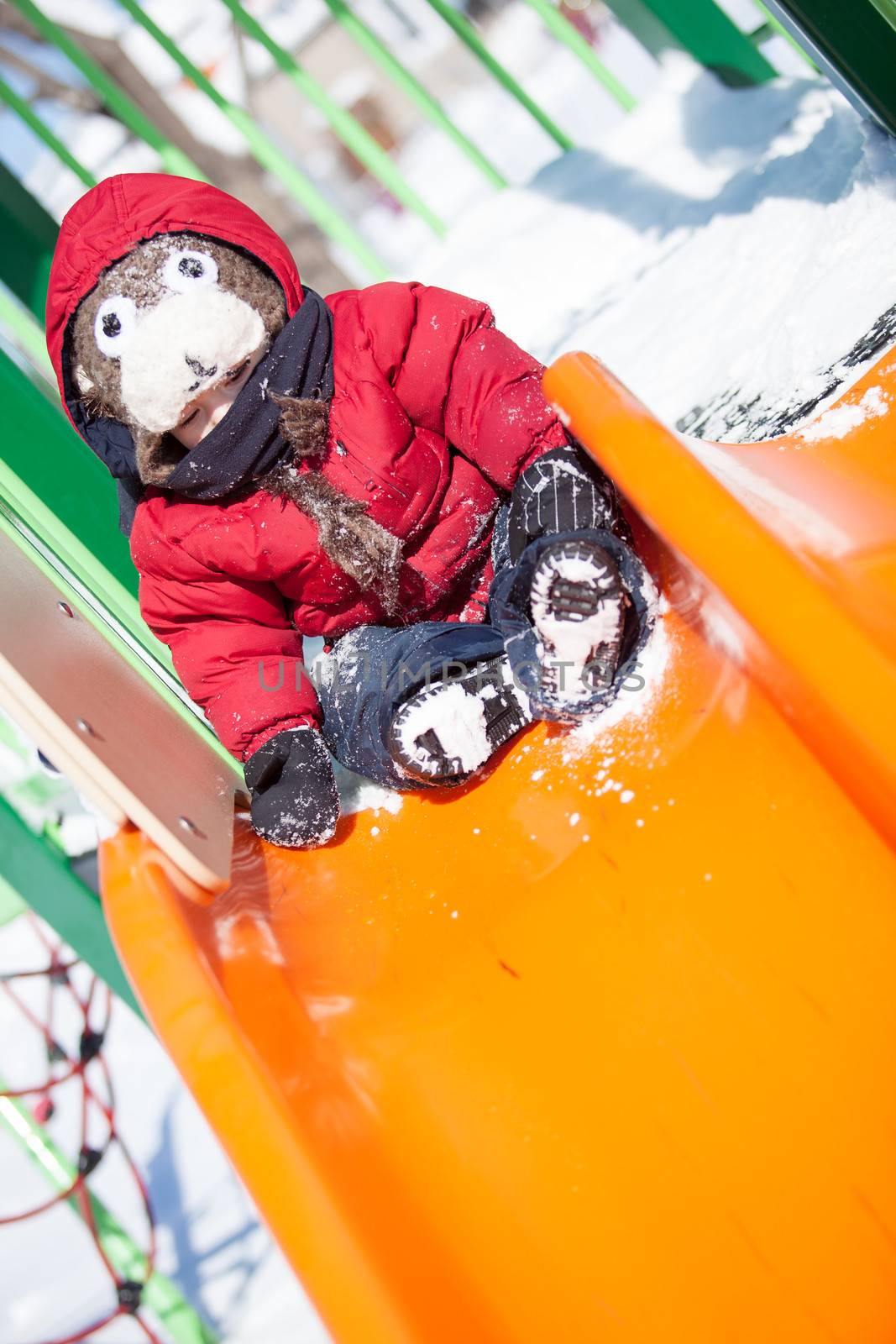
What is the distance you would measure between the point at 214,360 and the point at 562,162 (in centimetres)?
120

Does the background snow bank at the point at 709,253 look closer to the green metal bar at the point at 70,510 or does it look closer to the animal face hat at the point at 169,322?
the animal face hat at the point at 169,322

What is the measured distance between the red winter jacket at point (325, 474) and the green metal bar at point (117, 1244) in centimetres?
84

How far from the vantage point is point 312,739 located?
981mm

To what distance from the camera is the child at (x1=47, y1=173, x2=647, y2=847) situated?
A: 0.84 m

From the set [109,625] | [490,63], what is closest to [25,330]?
[109,625]

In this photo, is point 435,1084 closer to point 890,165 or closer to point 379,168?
point 890,165

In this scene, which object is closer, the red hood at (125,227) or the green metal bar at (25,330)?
the red hood at (125,227)

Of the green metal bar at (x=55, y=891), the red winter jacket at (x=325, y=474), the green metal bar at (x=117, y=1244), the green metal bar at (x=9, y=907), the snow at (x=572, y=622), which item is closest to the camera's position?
the snow at (x=572, y=622)

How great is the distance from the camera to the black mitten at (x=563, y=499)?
818 mm

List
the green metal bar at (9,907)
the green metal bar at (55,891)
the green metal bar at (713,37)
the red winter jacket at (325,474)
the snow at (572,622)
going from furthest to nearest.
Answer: the green metal bar at (9,907)
the green metal bar at (713,37)
the green metal bar at (55,891)
the red winter jacket at (325,474)
the snow at (572,622)

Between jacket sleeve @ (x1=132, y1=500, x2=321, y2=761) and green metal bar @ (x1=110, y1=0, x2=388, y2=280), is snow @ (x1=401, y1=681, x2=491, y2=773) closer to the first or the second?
jacket sleeve @ (x1=132, y1=500, x2=321, y2=761)

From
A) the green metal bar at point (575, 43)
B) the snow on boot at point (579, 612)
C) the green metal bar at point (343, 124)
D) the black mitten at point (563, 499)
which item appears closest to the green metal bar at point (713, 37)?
the green metal bar at point (575, 43)

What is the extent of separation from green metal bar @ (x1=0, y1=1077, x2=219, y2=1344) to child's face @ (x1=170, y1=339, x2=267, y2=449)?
1.06 m

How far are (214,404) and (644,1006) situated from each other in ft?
2.02
